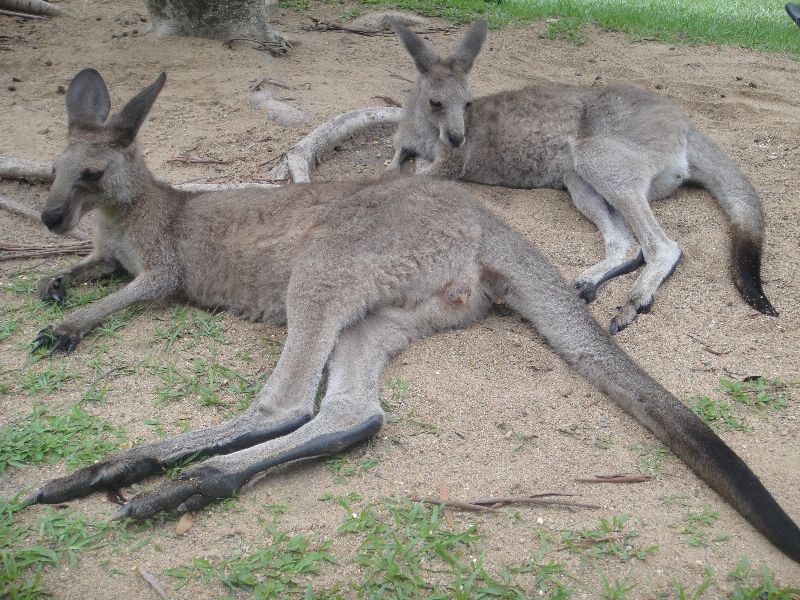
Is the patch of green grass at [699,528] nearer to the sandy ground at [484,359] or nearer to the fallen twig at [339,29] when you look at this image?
the sandy ground at [484,359]

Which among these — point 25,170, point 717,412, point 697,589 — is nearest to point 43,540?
point 697,589

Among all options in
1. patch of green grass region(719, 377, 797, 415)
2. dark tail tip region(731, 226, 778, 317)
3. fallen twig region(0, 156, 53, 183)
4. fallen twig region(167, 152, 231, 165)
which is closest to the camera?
patch of green grass region(719, 377, 797, 415)

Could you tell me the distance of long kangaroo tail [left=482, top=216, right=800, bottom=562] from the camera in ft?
7.57

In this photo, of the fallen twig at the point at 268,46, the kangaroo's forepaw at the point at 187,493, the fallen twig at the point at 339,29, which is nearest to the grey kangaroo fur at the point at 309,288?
the kangaroo's forepaw at the point at 187,493

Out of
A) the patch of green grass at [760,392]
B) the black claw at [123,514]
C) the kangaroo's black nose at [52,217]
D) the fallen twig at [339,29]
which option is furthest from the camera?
the fallen twig at [339,29]

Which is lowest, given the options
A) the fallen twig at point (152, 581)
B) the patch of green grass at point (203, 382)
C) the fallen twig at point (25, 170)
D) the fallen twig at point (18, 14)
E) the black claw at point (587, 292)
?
the fallen twig at point (152, 581)

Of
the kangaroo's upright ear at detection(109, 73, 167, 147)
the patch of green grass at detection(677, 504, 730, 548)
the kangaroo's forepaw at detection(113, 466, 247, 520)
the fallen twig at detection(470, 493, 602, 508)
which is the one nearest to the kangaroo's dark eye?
the kangaroo's upright ear at detection(109, 73, 167, 147)

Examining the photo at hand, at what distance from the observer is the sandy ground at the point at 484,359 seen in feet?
7.52

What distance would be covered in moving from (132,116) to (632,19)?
7673mm

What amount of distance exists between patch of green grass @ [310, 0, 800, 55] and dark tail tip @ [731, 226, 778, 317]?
17.2ft

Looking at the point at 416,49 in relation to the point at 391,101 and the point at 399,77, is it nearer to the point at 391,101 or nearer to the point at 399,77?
the point at 391,101

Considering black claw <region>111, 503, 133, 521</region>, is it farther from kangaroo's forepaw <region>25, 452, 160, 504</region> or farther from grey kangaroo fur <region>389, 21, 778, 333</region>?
grey kangaroo fur <region>389, 21, 778, 333</region>

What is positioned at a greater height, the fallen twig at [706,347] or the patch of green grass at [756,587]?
the fallen twig at [706,347]

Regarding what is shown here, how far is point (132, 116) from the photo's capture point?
3793 millimetres
